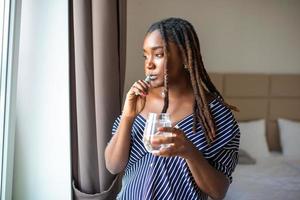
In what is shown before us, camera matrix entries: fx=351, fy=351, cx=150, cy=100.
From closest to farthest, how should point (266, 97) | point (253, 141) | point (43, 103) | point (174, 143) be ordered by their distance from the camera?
point (174, 143) < point (43, 103) < point (253, 141) < point (266, 97)

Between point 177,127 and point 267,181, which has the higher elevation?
point 177,127

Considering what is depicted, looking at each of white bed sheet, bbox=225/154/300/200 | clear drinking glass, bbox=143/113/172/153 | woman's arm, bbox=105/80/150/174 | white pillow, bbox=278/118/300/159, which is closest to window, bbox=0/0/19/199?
woman's arm, bbox=105/80/150/174

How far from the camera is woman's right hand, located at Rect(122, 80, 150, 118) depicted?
86 cm

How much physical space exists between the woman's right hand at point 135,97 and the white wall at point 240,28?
1469 mm

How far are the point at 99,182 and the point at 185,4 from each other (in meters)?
1.54

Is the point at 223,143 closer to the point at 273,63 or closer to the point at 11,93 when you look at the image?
the point at 11,93

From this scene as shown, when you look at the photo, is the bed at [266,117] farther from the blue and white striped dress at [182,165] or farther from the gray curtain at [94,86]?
the blue and white striped dress at [182,165]

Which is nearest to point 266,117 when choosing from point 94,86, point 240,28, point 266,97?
point 266,97

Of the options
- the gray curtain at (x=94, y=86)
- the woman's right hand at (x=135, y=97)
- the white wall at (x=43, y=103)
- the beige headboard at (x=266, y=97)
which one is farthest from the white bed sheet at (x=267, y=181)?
the woman's right hand at (x=135, y=97)

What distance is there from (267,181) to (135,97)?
1.52m

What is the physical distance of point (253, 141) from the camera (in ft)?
8.70

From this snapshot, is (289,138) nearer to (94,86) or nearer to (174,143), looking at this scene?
(94,86)

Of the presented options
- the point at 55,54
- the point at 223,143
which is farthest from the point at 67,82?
the point at 223,143

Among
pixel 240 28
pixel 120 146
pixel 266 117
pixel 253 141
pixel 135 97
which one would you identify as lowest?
pixel 253 141
